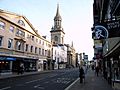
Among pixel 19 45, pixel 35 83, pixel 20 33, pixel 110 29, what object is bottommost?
pixel 35 83

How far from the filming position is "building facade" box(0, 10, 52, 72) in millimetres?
37656

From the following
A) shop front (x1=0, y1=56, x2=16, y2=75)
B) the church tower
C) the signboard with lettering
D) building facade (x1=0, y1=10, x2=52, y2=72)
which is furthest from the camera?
the church tower

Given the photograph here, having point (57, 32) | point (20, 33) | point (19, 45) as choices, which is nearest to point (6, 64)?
point (19, 45)

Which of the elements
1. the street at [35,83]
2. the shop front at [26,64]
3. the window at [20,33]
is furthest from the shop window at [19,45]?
the street at [35,83]

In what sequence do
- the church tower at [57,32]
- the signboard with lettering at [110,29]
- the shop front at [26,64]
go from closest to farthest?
the signboard with lettering at [110,29], the shop front at [26,64], the church tower at [57,32]

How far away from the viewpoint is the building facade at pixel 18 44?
37.7 meters

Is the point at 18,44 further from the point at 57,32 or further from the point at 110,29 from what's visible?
the point at 57,32

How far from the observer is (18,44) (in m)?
43.9

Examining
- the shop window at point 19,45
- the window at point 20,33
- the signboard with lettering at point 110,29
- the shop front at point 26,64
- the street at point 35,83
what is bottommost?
the street at point 35,83

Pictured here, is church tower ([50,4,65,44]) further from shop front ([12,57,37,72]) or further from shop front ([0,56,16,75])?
shop front ([0,56,16,75])

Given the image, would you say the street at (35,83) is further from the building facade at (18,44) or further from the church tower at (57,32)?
the church tower at (57,32)

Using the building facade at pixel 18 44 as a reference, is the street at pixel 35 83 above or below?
below

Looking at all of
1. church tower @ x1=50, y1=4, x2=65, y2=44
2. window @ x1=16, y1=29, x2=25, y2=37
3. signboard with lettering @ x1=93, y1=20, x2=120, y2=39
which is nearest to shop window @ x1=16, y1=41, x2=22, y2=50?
window @ x1=16, y1=29, x2=25, y2=37

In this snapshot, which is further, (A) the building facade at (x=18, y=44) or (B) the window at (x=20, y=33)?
(B) the window at (x=20, y=33)
